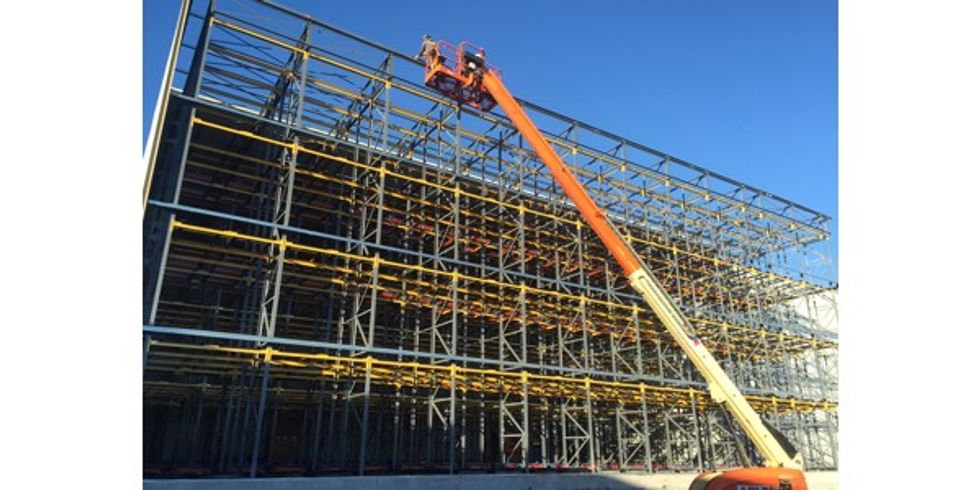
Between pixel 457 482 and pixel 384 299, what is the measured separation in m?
6.46

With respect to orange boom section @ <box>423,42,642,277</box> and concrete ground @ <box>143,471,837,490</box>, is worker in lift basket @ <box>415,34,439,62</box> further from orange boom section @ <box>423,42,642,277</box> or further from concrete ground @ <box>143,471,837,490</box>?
concrete ground @ <box>143,471,837,490</box>

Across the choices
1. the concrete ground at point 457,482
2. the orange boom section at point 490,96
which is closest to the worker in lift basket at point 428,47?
the orange boom section at point 490,96

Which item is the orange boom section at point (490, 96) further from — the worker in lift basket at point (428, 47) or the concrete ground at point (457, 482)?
the concrete ground at point (457, 482)

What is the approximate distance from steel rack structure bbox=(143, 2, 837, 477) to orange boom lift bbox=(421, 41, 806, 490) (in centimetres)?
120

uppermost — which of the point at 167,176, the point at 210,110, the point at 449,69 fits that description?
the point at 449,69

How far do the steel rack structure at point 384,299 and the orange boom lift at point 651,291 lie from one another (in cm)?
120

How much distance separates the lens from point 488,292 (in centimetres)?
2381

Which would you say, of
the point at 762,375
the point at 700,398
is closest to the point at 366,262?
the point at 700,398

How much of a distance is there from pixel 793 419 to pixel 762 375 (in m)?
2.78

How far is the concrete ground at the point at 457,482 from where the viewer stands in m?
15.5
